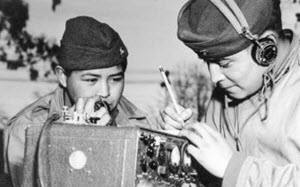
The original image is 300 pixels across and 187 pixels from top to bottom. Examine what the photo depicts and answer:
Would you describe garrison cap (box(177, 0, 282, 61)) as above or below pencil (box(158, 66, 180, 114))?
above

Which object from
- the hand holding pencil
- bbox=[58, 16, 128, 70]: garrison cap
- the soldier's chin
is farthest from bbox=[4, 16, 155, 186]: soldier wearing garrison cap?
the soldier's chin

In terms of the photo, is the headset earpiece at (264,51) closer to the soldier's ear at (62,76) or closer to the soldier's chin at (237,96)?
the soldier's chin at (237,96)

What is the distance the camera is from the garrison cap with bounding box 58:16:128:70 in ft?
7.21

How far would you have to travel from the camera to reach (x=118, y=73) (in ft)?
7.43

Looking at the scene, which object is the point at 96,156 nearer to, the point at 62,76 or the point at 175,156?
the point at 175,156

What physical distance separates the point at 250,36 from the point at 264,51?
0.20ft

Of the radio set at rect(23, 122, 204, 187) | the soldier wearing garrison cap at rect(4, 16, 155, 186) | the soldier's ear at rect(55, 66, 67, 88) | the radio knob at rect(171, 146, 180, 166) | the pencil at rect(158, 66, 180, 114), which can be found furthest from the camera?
the soldier's ear at rect(55, 66, 67, 88)

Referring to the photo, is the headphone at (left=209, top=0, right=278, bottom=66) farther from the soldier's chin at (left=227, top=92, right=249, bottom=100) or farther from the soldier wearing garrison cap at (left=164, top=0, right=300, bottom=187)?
the soldier's chin at (left=227, top=92, right=249, bottom=100)

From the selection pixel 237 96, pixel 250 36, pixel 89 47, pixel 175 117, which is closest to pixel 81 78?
pixel 89 47

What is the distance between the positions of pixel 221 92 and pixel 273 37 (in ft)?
1.22

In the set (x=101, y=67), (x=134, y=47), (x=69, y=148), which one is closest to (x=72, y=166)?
(x=69, y=148)

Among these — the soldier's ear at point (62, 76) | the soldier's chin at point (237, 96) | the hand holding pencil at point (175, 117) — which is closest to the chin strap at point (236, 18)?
the soldier's chin at point (237, 96)

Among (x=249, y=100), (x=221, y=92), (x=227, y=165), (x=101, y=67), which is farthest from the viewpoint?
(x=101, y=67)

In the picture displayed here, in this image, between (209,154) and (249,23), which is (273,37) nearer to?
(249,23)
